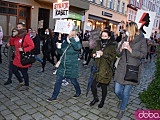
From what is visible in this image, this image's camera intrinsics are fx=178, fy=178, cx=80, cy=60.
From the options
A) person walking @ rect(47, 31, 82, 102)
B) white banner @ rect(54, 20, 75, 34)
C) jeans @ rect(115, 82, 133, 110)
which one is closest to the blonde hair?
jeans @ rect(115, 82, 133, 110)

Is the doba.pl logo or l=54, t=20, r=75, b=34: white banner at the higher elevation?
l=54, t=20, r=75, b=34: white banner

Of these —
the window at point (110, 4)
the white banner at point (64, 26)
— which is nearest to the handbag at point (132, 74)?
the white banner at point (64, 26)

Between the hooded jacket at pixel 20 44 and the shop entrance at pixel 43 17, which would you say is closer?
the hooded jacket at pixel 20 44

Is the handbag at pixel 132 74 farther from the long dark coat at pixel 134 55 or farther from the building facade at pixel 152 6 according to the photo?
the building facade at pixel 152 6

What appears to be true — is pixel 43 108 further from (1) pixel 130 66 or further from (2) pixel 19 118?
(1) pixel 130 66

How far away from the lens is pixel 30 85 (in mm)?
5398

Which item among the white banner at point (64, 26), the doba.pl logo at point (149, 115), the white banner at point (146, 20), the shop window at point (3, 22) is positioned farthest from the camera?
the shop window at point (3, 22)

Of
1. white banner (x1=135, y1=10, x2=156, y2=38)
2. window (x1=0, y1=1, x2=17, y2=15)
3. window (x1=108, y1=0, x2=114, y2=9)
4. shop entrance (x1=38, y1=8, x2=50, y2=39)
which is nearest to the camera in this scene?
white banner (x1=135, y1=10, x2=156, y2=38)

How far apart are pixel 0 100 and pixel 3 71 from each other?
2621mm

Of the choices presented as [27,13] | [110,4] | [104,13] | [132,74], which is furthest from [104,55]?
[110,4]

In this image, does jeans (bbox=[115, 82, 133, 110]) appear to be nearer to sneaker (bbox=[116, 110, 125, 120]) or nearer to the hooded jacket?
sneaker (bbox=[116, 110, 125, 120])

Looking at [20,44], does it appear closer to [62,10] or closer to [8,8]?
[62,10]

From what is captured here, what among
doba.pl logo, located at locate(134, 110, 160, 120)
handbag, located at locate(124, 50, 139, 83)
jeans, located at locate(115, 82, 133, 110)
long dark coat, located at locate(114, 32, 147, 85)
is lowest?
jeans, located at locate(115, 82, 133, 110)

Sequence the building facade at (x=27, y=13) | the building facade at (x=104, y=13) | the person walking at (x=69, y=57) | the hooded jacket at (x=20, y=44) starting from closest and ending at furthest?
the person walking at (x=69, y=57)
the hooded jacket at (x=20, y=44)
the building facade at (x=27, y=13)
the building facade at (x=104, y=13)
